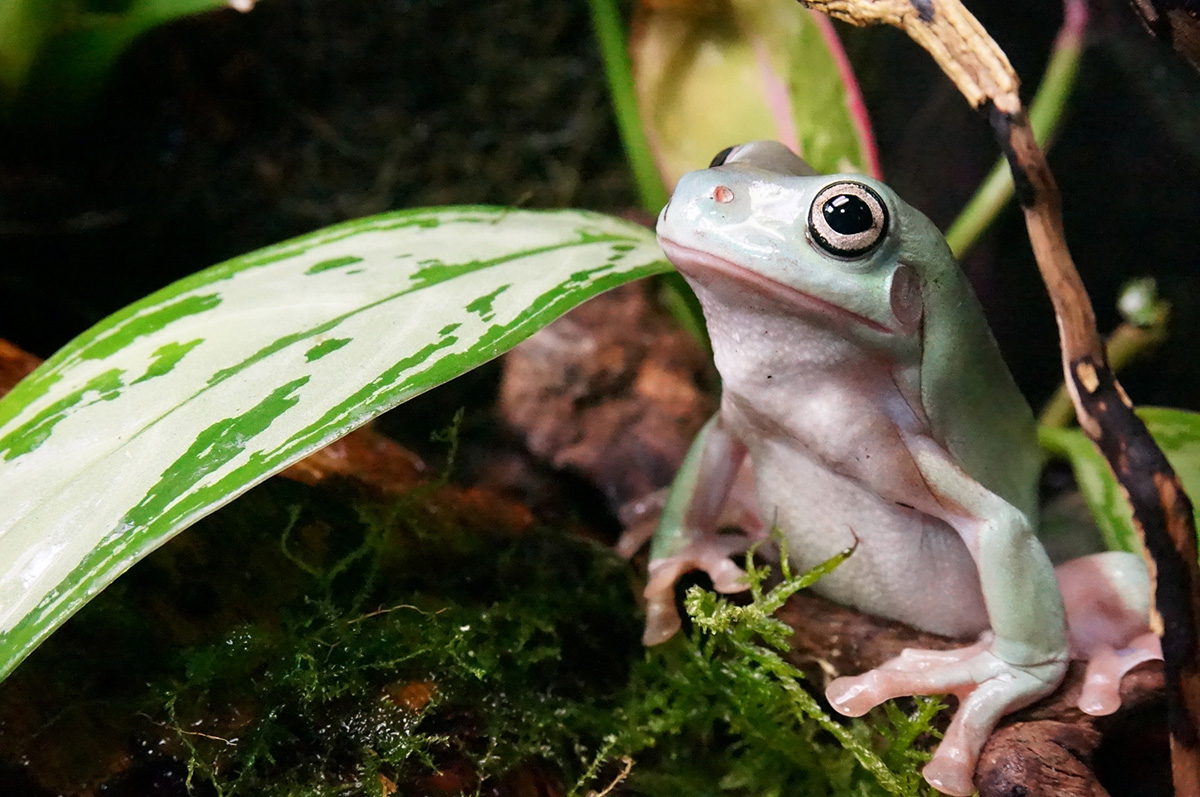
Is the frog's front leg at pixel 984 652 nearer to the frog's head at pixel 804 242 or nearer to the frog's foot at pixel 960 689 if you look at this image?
the frog's foot at pixel 960 689

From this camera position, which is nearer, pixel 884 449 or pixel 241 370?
pixel 241 370

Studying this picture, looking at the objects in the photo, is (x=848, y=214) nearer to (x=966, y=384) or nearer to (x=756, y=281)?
(x=756, y=281)

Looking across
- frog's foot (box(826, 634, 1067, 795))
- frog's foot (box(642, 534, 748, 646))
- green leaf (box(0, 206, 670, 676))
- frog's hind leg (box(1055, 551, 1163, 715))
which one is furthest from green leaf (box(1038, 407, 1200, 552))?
green leaf (box(0, 206, 670, 676))

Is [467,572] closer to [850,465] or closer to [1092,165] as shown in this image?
[850,465]

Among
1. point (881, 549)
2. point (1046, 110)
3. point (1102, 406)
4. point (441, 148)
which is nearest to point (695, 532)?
point (881, 549)

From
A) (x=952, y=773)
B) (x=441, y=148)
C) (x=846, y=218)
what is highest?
(x=846, y=218)

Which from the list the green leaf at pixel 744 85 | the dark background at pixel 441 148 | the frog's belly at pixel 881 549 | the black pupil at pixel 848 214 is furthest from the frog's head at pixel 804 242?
the dark background at pixel 441 148
